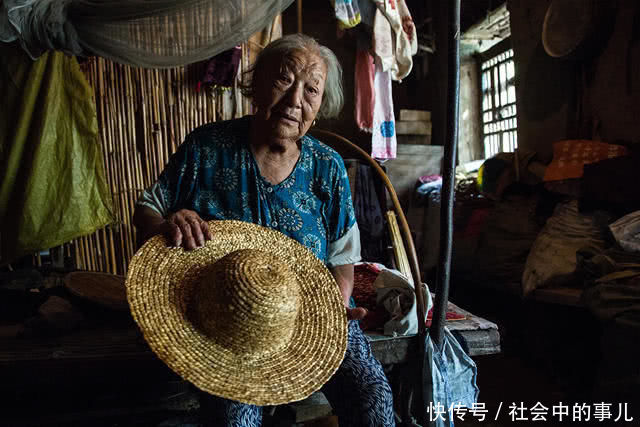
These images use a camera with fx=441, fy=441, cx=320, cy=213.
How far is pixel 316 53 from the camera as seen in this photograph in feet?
5.53

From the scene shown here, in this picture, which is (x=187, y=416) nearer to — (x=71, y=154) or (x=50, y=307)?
(x=50, y=307)

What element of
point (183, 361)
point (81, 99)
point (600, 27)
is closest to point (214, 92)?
point (81, 99)

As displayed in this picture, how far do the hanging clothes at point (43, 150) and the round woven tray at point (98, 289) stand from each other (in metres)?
0.94

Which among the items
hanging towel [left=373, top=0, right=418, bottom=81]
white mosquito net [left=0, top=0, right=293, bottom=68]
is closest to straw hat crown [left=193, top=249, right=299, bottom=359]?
white mosquito net [left=0, top=0, right=293, bottom=68]

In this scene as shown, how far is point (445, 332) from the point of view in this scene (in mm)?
1767

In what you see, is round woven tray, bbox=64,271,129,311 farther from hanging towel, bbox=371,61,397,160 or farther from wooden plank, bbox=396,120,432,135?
Result: wooden plank, bbox=396,120,432,135

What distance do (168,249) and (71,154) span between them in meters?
2.20

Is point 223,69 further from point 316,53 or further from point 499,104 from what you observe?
point 499,104

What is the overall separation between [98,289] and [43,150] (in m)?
1.35

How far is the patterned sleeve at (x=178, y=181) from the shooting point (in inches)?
62.7

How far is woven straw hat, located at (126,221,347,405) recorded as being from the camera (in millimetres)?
1063

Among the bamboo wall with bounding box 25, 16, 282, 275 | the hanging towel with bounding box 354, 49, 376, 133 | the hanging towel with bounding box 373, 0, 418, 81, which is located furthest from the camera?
the hanging towel with bounding box 354, 49, 376, 133

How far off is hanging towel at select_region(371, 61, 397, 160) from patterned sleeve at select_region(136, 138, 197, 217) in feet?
8.84

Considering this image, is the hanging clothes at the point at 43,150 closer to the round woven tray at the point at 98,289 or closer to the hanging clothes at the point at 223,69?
the hanging clothes at the point at 223,69
